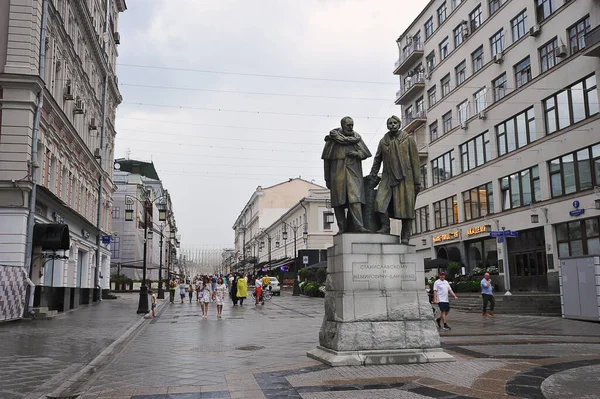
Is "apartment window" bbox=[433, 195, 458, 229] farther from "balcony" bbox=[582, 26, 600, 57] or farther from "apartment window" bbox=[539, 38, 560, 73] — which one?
"balcony" bbox=[582, 26, 600, 57]

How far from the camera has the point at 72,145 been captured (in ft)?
88.5

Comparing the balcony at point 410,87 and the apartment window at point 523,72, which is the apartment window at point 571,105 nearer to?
the apartment window at point 523,72

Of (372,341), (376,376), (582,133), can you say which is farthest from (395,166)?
(582,133)

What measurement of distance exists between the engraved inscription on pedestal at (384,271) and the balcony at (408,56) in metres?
38.0

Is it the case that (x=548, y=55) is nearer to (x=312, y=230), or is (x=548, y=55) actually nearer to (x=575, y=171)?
(x=575, y=171)

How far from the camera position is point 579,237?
1026 inches

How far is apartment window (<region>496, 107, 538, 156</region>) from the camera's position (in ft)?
98.5

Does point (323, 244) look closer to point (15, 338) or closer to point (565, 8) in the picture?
point (565, 8)

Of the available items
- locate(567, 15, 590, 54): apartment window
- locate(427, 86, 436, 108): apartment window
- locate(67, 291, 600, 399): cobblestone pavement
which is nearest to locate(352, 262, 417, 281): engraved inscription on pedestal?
locate(67, 291, 600, 399): cobblestone pavement

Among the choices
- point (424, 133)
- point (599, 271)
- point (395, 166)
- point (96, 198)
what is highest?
point (424, 133)

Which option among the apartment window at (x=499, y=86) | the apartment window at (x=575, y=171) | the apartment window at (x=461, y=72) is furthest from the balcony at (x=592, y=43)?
the apartment window at (x=461, y=72)

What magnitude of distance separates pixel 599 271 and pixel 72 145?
24.0 metres

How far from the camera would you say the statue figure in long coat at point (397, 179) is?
377 inches

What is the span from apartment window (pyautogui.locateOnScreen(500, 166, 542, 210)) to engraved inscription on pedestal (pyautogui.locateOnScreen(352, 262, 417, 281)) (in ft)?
74.6
